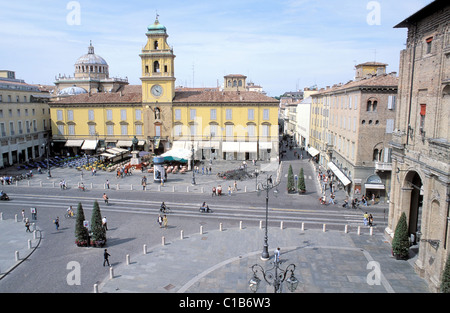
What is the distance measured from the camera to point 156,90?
54.6 meters

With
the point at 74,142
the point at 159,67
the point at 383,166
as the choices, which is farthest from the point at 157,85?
the point at 383,166

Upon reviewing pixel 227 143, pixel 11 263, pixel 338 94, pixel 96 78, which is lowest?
pixel 11 263

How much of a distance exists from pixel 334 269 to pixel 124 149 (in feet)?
143

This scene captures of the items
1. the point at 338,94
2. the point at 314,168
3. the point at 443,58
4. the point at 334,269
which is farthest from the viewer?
the point at 314,168

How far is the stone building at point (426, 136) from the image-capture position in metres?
17.2

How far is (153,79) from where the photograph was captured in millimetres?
53875

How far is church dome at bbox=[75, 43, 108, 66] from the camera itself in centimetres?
7699

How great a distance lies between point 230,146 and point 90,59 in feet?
145

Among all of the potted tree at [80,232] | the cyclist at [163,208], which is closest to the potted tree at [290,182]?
the cyclist at [163,208]

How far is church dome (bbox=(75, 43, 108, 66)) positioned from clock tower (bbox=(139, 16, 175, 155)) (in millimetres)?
29172

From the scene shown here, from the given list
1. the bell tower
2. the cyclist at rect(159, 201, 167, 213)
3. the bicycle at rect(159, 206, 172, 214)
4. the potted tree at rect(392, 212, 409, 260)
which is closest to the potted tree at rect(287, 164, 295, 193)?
the bicycle at rect(159, 206, 172, 214)

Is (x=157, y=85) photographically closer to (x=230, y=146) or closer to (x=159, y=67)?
(x=159, y=67)
